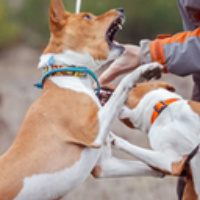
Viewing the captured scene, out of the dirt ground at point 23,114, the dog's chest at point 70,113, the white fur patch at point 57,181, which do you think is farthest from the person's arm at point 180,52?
the dirt ground at point 23,114

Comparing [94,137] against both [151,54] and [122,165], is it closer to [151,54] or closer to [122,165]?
[122,165]

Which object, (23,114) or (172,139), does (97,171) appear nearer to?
(172,139)

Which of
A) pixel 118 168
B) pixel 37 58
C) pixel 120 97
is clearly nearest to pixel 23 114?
pixel 37 58

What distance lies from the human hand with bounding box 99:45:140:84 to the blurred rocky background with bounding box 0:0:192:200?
264 cm

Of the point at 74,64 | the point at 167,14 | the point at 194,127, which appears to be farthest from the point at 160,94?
the point at 167,14

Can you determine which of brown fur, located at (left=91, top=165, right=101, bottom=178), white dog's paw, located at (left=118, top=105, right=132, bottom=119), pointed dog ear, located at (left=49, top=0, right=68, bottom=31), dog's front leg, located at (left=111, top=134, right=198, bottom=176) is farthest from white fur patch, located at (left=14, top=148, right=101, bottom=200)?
pointed dog ear, located at (left=49, top=0, right=68, bottom=31)

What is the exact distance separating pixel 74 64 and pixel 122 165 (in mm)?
529

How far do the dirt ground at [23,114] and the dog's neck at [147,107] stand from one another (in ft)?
8.70

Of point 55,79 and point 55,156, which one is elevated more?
point 55,79

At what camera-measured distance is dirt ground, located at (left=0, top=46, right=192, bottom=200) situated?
4.82m

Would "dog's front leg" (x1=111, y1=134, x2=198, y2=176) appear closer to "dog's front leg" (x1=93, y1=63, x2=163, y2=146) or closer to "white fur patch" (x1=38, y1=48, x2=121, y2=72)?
"dog's front leg" (x1=93, y1=63, x2=163, y2=146)

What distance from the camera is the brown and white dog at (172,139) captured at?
1991 mm

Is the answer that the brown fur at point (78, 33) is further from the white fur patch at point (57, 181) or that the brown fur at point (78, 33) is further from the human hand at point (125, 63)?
the white fur patch at point (57, 181)

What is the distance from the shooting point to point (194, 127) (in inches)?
79.6
